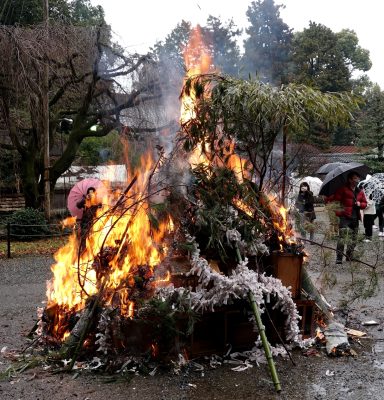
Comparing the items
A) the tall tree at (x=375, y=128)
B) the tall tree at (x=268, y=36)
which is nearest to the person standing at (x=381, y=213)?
the tall tree at (x=375, y=128)

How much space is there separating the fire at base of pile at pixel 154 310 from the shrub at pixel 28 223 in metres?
9.78

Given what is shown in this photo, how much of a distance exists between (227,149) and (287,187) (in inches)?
42.2

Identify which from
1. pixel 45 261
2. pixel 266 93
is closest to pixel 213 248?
pixel 266 93

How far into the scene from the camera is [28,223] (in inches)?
568

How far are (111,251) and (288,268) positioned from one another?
1867 mm

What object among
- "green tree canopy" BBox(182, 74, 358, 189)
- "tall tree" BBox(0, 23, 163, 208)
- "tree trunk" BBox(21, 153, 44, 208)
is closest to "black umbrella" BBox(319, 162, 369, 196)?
"green tree canopy" BBox(182, 74, 358, 189)

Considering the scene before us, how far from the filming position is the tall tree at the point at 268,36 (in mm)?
33094

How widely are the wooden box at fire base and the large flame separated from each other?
47.1 inches

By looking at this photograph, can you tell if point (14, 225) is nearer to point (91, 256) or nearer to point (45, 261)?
point (45, 261)

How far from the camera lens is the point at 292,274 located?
523cm

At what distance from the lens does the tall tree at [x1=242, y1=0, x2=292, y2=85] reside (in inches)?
1303

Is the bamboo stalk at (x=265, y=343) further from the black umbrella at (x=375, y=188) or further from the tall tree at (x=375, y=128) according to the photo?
the tall tree at (x=375, y=128)

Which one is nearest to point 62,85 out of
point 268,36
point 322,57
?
point 268,36

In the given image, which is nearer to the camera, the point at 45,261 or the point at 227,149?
the point at 227,149
